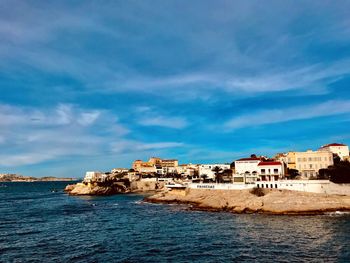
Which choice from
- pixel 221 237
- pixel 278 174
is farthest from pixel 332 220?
pixel 278 174

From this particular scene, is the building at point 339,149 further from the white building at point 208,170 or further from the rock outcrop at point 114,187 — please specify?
the rock outcrop at point 114,187

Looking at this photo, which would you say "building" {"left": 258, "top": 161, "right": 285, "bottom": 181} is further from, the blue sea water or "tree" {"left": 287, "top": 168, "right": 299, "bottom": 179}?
the blue sea water

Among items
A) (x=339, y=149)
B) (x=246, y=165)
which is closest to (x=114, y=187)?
(x=246, y=165)

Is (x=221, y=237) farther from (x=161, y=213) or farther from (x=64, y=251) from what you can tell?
(x=161, y=213)

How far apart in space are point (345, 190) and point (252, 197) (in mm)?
18303

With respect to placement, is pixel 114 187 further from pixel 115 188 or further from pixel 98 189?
pixel 98 189

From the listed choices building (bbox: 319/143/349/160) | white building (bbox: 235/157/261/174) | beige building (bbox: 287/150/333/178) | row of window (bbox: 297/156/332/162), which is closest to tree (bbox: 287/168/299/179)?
beige building (bbox: 287/150/333/178)

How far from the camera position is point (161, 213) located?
6619cm

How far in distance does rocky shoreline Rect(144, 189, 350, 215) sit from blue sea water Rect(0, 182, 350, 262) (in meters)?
4.06

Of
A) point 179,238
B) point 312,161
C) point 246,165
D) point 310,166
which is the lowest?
point 179,238

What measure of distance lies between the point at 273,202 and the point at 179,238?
1087 inches

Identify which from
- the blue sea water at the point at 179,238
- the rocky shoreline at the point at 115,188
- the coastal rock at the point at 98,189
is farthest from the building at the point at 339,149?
the coastal rock at the point at 98,189

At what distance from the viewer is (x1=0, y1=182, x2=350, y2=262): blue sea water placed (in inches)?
1314

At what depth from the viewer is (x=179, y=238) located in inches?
1655
